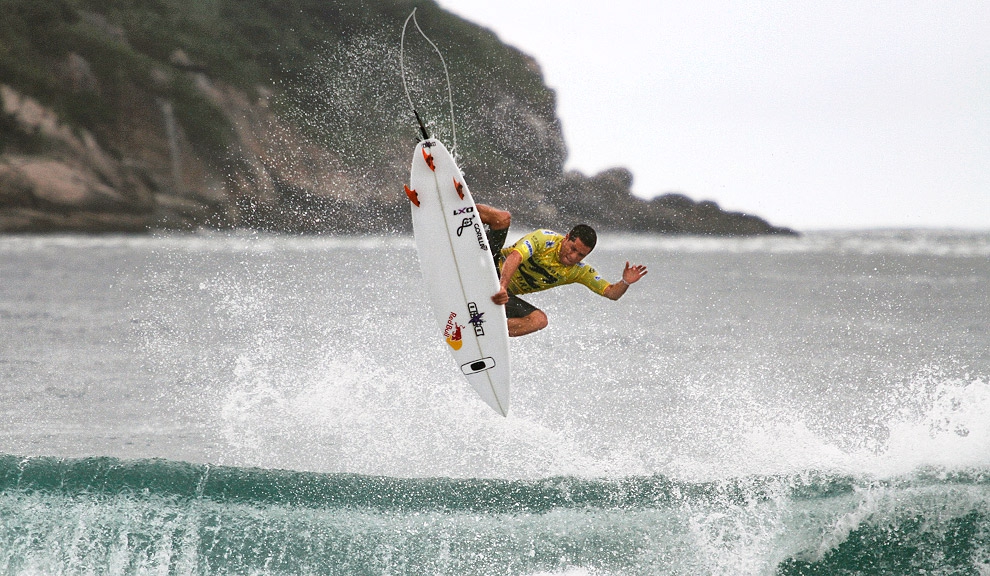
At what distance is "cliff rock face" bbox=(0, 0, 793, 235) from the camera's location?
29.0 metres

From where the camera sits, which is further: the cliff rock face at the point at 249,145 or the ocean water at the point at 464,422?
the cliff rock face at the point at 249,145

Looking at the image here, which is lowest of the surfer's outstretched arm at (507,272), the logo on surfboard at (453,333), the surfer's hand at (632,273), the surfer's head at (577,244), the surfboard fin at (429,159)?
the logo on surfboard at (453,333)

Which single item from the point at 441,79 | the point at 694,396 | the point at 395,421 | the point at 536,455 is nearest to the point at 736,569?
the point at 536,455

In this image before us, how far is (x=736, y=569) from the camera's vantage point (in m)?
5.64

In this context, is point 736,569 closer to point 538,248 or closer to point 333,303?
A: point 538,248

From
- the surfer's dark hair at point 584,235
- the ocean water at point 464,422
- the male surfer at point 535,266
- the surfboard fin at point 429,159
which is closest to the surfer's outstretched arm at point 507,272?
the male surfer at point 535,266

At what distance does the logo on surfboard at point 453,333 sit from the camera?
17.1ft

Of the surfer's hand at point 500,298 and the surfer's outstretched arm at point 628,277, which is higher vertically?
the surfer's outstretched arm at point 628,277

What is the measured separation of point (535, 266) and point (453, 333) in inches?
26.3

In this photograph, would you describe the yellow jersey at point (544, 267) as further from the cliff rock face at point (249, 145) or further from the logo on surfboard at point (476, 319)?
the cliff rock face at point (249, 145)

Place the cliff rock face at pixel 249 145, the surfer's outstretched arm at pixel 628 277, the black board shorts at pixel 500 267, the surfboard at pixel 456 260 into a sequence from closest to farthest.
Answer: the surfer's outstretched arm at pixel 628 277
the surfboard at pixel 456 260
the black board shorts at pixel 500 267
the cliff rock face at pixel 249 145

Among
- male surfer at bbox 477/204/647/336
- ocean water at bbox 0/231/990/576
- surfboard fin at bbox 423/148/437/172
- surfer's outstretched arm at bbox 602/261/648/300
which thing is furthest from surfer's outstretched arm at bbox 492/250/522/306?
A: ocean water at bbox 0/231/990/576

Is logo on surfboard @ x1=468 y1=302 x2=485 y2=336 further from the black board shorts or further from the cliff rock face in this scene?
the cliff rock face

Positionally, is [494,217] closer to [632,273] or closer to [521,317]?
[521,317]
